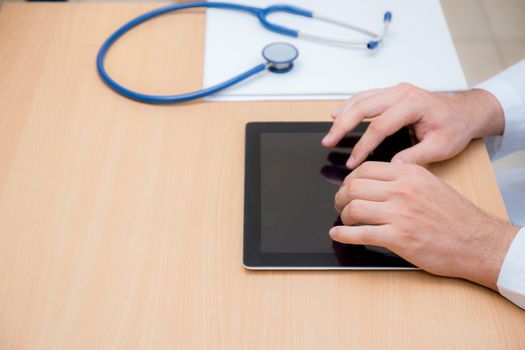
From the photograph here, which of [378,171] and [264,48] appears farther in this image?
[264,48]

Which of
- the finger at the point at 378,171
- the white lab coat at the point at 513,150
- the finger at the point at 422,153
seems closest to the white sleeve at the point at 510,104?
the white lab coat at the point at 513,150

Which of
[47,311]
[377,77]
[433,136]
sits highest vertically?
[377,77]

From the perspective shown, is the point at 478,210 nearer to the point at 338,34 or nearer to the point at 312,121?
the point at 312,121

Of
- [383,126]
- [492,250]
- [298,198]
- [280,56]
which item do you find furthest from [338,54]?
[492,250]

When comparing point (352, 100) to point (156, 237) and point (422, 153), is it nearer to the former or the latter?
point (422, 153)

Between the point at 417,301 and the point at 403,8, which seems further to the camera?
the point at 403,8

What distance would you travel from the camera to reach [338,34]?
96 cm

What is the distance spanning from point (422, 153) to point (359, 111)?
11 cm

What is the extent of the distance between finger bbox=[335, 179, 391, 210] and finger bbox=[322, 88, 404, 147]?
→ 101mm

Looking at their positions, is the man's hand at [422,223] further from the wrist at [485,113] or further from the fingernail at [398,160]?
the wrist at [485,113]

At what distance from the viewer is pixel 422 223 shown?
679 mm

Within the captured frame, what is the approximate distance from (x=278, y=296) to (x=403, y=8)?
0.66 meters

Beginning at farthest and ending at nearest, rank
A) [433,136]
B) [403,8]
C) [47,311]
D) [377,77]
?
[403,8]
[377,77]
[433,136]
[47,311]

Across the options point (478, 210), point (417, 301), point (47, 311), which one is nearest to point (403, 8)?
point (478, 210)
